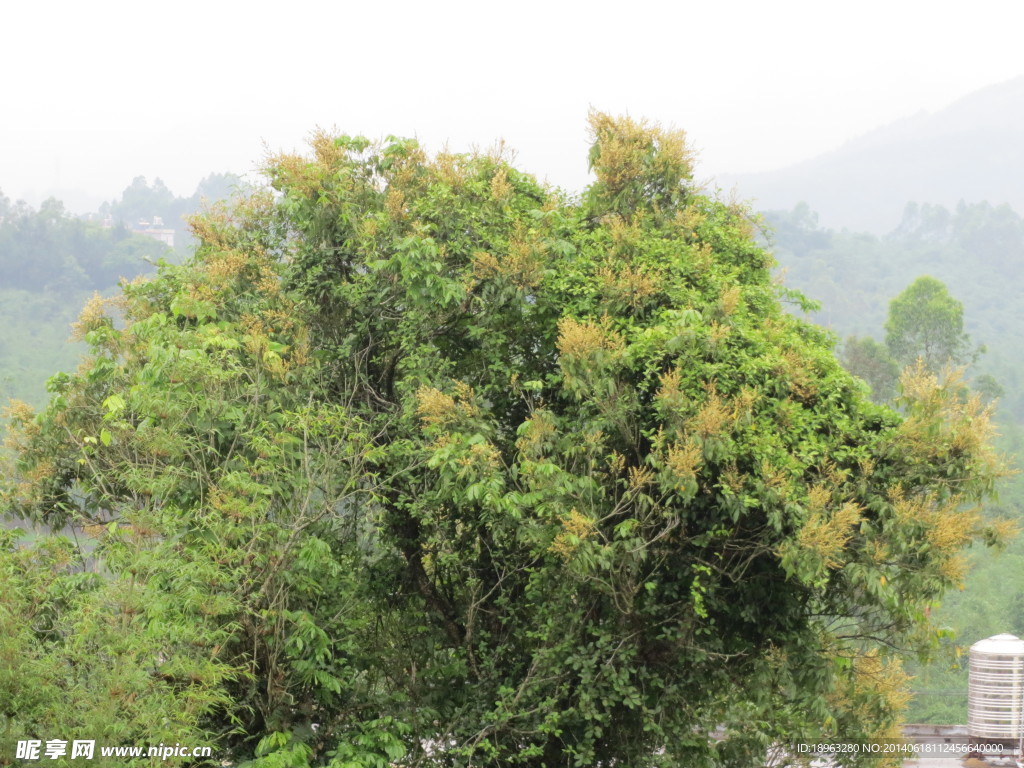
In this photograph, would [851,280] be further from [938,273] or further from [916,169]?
[916,169]

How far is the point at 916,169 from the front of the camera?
118 meters

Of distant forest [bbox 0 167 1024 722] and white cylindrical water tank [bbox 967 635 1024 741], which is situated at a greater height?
distant forest [bbox 0 167 1024 722]

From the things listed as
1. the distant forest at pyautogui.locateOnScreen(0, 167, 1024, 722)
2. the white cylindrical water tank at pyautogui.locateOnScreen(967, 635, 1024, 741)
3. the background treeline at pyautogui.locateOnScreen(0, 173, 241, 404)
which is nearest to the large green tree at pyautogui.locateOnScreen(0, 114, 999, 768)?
the distant forest at pyautogui.locateOnScreen(0, 167, 1024, 722)

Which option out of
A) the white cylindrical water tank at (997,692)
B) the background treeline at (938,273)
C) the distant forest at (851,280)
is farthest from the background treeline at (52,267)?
the white cylindrical water tank at (997,692)

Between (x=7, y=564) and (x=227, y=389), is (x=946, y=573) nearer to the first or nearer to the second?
(x=227, y=389)

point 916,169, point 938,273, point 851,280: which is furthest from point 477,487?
point 916,169

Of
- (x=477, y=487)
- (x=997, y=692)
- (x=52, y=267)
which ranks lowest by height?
(x=997, y=692)

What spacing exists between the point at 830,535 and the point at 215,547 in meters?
2.45

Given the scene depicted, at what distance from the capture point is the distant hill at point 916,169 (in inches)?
4341

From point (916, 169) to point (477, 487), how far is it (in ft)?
408

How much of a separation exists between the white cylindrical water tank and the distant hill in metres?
98.1

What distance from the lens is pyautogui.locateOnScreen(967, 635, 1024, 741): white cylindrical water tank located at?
37.4 ft

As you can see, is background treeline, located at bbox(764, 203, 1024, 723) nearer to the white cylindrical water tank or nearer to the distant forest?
the distant forest

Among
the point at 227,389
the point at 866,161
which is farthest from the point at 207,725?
the point at 866,161
